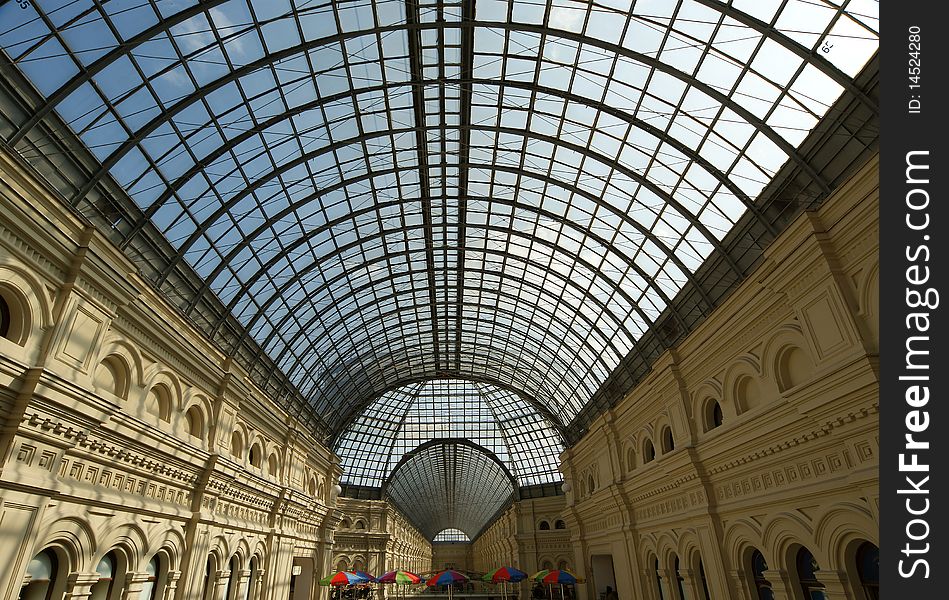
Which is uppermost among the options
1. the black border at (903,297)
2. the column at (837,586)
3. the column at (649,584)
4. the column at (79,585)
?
the black border at (903,297)

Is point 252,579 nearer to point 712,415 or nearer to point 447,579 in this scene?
point 447,579

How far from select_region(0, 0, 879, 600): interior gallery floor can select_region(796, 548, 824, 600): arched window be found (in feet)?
0.29

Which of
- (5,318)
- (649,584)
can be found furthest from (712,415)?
(5,318)

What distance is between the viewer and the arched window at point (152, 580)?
2133cm

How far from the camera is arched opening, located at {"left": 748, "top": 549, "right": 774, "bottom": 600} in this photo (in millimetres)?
22391

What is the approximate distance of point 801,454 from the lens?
1931 centimetres

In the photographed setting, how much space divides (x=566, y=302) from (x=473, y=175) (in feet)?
49.7

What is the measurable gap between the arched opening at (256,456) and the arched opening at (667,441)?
996 inches

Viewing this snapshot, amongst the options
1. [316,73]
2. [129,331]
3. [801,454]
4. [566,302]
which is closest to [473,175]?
[316,73]

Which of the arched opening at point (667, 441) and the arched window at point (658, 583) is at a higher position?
the arched opening at point (667, 441)

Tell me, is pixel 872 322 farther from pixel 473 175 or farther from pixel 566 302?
pixel 566 302

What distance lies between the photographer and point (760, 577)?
75.0ft

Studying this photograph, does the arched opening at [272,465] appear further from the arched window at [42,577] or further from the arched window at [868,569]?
the arched window at [868,569]

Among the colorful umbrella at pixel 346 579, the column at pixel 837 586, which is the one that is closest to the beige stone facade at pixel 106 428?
the colorful umbrella at pixel 346 579
